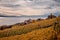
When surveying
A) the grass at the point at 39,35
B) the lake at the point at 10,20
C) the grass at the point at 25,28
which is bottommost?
the grass at the point at 39,35

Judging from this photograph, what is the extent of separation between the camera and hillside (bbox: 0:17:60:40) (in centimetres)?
388

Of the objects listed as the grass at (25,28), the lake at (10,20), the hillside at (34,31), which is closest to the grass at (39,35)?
the hillside at (34,31)

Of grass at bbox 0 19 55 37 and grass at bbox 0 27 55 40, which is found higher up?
grass at bbox 0 19 55 37

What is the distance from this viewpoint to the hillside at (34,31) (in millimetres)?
3881

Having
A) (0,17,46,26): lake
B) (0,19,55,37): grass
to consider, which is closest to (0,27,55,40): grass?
(0,19,55,37): grass

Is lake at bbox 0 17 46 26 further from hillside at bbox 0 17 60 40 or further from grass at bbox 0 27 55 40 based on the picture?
grass at bbox 0 27 55 40

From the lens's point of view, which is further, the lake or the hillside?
the lake

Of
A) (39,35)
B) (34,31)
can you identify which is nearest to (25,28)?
(34,31)

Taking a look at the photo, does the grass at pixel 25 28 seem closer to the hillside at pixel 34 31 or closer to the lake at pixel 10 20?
the hillside at pixel 34 31

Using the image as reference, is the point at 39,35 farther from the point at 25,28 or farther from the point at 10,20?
the point at 10,20

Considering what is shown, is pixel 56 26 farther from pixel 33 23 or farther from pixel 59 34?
pixel 33 23

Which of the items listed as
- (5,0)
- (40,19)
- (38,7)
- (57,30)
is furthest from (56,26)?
(5,0)

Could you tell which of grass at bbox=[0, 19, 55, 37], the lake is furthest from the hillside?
the lake

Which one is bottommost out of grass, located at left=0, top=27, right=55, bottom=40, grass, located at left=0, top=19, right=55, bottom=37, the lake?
grass, located at left=0, top=27, right=55, bottom=40
